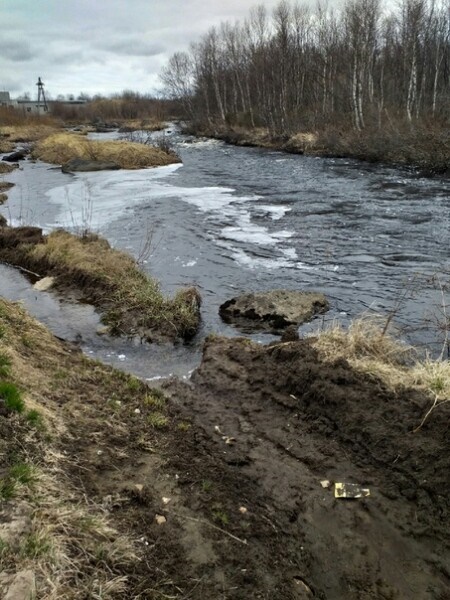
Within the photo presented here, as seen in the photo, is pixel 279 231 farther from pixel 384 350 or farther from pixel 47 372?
pixel 47 372

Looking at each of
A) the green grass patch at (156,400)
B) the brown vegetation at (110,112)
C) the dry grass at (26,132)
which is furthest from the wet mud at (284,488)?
the brown vegetation at (110,112)

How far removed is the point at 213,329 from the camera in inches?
324

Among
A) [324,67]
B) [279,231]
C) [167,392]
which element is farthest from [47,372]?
[324,67]

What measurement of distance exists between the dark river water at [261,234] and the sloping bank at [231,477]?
158cm

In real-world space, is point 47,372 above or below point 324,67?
below

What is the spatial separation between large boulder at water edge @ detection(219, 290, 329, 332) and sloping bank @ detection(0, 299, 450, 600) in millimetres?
1861

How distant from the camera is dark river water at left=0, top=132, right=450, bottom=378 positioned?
27.8 feet

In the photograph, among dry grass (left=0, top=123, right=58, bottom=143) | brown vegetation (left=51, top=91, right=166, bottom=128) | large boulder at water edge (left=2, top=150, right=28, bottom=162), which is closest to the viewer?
large boulder at water edge (left=2, top=150, right=28, bottom=162)

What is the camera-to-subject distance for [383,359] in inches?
234

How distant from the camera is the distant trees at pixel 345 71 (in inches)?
1321

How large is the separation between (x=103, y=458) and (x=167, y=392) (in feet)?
6.23

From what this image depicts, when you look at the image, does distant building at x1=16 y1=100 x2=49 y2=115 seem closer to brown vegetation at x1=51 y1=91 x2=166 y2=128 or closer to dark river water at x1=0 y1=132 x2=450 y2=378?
brown vegetation at x1=51 y1=91 x2=166 y2=128

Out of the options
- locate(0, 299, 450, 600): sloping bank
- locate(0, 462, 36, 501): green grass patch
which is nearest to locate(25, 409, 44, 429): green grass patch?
locate(0, 299, 450, 600): sloping bank

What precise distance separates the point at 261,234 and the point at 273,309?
224 inches
